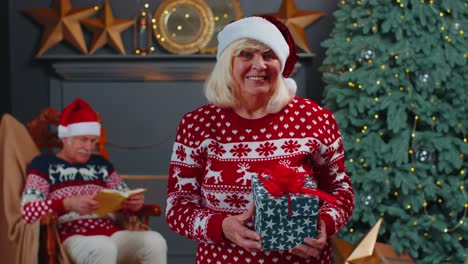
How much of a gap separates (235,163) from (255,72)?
0.76 ft

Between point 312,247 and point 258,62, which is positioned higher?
point 258,62

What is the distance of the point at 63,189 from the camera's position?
12.9ft

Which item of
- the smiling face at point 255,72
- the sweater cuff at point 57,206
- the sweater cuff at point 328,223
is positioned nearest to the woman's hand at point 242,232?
the sweater cuff at point 328,223

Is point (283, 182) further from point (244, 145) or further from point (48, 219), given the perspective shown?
point (48, 219)

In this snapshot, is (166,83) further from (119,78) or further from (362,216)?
(362,216)

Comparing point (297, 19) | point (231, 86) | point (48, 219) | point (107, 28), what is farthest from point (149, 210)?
point (231, 86)

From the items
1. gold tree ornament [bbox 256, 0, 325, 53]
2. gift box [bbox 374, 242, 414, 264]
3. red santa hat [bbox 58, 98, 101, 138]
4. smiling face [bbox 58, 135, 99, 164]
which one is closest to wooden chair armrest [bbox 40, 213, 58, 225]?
smiling face [bbox 58, 135, 99, 164]

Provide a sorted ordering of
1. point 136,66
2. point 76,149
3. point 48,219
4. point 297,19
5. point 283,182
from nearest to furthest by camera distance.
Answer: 1. point 283,182
2. point 48,219
3. point 76,149
4. point 136,66
5. point 297,19

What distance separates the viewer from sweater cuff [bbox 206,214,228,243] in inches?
70.3

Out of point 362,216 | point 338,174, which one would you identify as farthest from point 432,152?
point 338,174

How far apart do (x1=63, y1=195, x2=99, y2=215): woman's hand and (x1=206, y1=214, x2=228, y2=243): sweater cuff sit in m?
2.07

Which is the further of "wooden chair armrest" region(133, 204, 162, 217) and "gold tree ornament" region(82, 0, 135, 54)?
"gold tree ornament" region(82, 0, 135, 54)

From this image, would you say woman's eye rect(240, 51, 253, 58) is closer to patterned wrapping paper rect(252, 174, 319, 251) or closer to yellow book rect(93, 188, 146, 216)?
patterned wrapping paper rect(252, 174, 319, 251)

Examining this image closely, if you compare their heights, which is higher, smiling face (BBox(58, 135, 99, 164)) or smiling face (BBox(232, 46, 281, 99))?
smiling face (BBox(232, 46, 281, 99))
